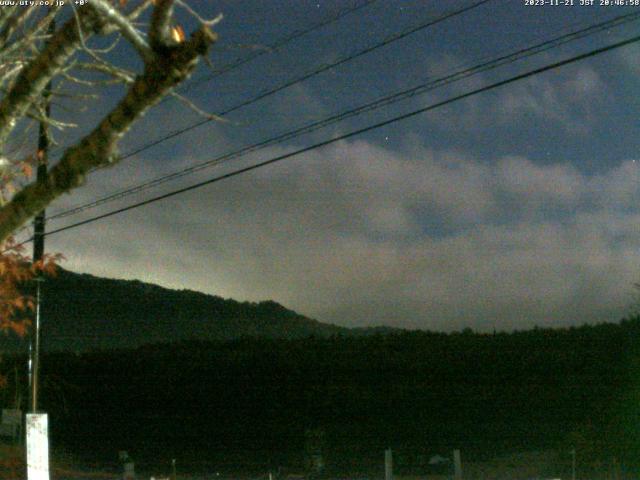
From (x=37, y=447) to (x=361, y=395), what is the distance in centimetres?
1754

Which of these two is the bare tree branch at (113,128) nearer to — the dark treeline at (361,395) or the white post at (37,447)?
the white post at (37,447)

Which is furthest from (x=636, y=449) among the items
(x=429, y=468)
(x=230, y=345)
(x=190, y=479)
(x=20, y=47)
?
(x=20, y=47)

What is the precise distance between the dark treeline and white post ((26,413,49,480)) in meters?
14.7

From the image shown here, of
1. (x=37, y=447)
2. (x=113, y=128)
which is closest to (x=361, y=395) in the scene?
(x=37, y=447)

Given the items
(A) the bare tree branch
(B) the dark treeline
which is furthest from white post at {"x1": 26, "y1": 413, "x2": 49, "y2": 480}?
(B) the dark treeline

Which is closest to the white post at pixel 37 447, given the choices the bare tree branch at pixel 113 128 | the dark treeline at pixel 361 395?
the bare tree branch at pixel 113 128

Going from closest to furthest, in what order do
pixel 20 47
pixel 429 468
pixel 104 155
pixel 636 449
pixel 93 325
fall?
pixel 104 155 < pixel 20 47 < pixel 636 449 < pixel 429 468 < pixel 93 325

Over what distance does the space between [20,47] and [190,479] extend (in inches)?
744

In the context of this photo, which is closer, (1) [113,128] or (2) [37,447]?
(1) [113,128]

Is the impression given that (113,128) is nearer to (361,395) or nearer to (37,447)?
(37,447)

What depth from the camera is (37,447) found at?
13.0 metres

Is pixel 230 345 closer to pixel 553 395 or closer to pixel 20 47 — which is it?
pixel 553 395

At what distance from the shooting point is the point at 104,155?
5.12 metres

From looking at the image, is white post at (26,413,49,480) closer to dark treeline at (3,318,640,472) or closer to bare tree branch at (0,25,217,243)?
bare tree branch at (0,25,217,243)
